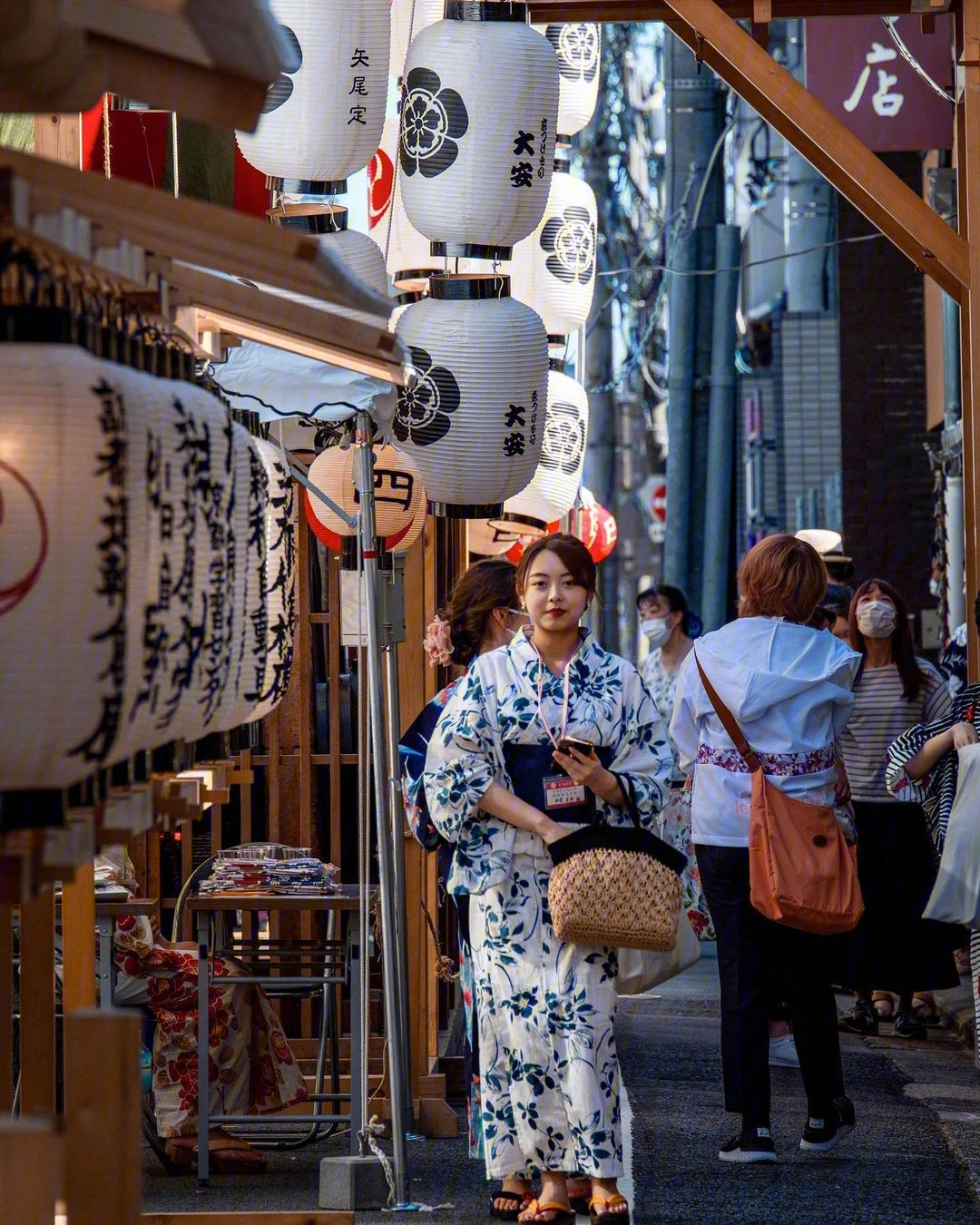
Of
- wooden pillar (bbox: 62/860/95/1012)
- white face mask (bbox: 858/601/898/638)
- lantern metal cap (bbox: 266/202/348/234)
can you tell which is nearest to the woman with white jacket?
lantern metal cap (bbox: 266/202/348/234)

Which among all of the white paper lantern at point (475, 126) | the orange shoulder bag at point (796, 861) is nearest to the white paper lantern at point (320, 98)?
the white paper lantern at point (475, 126)

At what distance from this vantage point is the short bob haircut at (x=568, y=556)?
6.26m

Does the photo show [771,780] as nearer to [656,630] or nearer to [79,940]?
[79,940]

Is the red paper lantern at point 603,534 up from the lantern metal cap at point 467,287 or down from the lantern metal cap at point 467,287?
down

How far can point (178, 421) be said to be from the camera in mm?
2854

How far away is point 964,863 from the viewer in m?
7.72

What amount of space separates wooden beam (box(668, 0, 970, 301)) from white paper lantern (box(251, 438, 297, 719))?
15.3 feet

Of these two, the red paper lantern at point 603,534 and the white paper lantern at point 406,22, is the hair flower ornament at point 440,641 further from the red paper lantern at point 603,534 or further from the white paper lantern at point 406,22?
the red paper lantern at point 603,534

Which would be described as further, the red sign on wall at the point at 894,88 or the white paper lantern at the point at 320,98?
the red sign on wall at the point at 894,88

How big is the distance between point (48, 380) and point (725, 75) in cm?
779

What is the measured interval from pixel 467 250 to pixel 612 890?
2609 millimetres

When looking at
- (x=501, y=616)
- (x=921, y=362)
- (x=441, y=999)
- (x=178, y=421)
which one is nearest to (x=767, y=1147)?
(x=501, y=616)

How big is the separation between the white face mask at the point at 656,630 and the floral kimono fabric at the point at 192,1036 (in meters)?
5.40

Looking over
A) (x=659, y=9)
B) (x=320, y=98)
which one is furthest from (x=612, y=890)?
(x=659, y=9)
